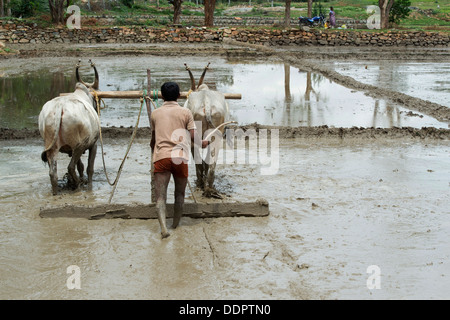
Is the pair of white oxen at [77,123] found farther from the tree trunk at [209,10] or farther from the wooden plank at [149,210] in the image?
the tree trunk at [209,10]

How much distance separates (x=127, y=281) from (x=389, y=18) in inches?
1543

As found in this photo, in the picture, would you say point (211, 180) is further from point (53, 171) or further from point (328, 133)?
point (328, 133)

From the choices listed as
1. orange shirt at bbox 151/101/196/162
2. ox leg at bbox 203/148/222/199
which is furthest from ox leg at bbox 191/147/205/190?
orange shirt at bbox 151/101/196/162

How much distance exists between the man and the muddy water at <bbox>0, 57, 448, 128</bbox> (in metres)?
3.38

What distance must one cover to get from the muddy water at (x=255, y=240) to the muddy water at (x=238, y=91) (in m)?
Answer: 2.86

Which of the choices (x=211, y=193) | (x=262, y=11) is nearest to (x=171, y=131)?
(x=211, y=193)

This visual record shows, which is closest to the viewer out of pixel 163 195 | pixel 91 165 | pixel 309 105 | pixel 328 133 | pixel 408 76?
pixel 163 195

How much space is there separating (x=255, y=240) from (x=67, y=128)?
2953 millimetres

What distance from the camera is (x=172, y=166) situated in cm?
575

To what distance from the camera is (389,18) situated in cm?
3994

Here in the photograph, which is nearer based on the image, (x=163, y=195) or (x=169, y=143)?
(x=169, y=143)

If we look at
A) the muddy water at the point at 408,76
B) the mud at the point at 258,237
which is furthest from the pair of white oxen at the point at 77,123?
the muddy water at the point at 408,76

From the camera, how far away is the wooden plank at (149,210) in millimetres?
6180

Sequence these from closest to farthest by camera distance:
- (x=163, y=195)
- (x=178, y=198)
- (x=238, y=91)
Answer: (x=163, y=195) < (x=178, y=198) < (x=238, y=91)
